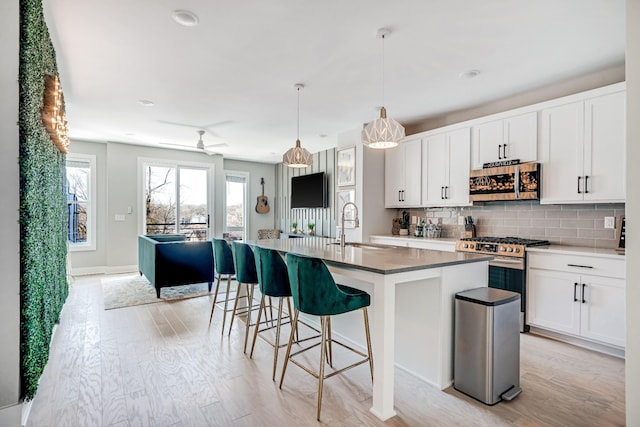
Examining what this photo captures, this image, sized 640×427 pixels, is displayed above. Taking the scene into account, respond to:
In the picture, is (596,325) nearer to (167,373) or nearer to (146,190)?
(167,373)

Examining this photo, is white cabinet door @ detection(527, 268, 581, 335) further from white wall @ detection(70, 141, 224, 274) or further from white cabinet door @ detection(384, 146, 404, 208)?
white wall @ detection(70, 141, 224, 274)

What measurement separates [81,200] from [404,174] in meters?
6.22

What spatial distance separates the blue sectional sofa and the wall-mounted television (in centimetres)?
276

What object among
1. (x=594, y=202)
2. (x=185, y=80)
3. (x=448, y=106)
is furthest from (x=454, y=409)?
(x=185, y=80)

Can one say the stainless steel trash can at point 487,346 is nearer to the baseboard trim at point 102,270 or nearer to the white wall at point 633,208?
the white wall at point 633,208

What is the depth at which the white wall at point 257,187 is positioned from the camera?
8.48m

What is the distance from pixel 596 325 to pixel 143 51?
4663 millimetres

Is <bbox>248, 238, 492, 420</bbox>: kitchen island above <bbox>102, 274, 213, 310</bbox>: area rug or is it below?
above

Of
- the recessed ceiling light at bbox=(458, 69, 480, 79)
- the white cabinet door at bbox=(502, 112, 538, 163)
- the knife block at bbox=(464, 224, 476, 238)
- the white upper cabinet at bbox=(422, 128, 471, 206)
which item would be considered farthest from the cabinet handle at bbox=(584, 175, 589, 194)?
the recessed ceiling light at bbox=(458, 69, 480, 79)

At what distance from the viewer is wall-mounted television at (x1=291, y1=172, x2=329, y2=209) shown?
695 centimetres

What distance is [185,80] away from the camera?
344cm

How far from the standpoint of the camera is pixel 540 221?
3658mm

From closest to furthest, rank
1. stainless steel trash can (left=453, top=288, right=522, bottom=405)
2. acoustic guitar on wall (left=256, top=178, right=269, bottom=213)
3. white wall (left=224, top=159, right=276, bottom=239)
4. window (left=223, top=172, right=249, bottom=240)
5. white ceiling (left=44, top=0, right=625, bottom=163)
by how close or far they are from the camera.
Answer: stainless steel trash can (left=453, top=288, right=522, bottom=405) < white ceiling (left=44, top=0, right=625, bottom=163) < window (left=223, top=172, right=249, bottom=240) < white wall (left=224, top=159, right=276, bottom=239) < acoustic guitar on wall (left=256, top=178, right=269, bottom=213)

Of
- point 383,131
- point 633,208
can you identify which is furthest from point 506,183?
point 633,208
